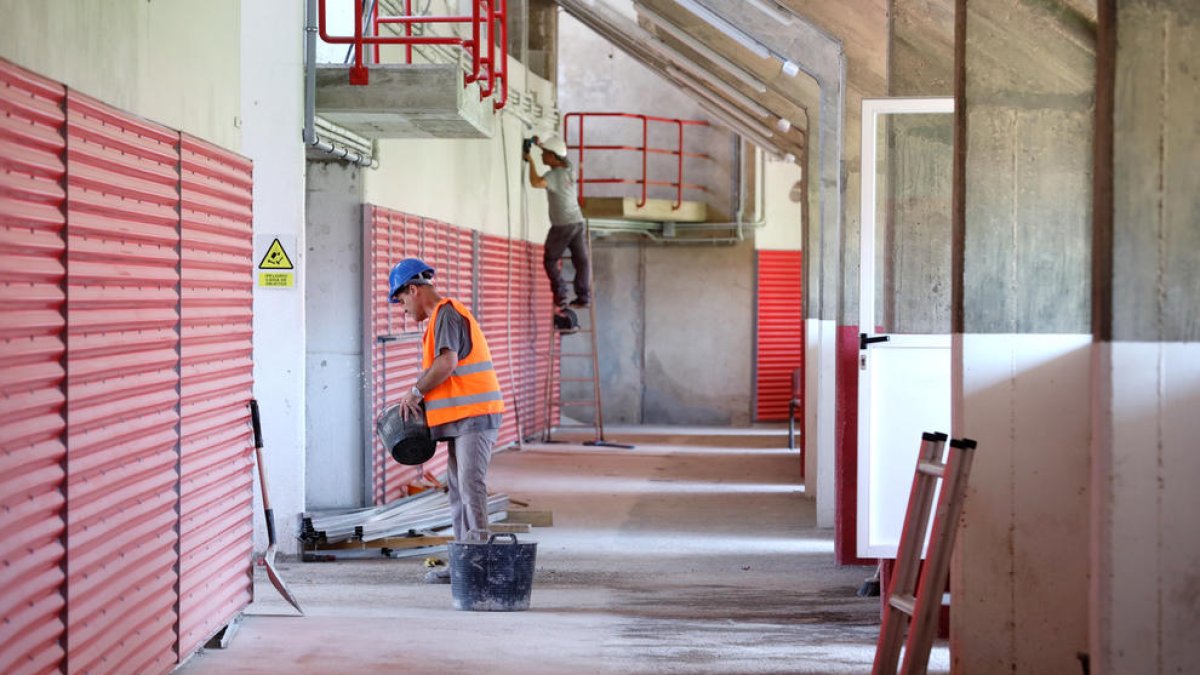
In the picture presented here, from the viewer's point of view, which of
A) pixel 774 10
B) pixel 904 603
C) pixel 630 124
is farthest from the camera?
pixel 630 124

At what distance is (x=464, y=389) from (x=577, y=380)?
1147 centimetres

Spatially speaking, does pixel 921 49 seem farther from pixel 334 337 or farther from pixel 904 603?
pixel 334 337

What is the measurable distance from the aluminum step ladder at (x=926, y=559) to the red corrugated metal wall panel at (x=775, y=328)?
16033 mm

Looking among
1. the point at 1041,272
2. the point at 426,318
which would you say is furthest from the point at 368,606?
the point at 1041,272

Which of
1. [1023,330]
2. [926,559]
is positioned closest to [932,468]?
[926,559]

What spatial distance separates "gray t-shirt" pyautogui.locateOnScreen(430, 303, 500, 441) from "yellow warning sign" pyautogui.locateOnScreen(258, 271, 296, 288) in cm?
153

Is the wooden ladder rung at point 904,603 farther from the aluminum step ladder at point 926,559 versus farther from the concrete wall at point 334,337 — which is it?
the concrete wall at point 334,337

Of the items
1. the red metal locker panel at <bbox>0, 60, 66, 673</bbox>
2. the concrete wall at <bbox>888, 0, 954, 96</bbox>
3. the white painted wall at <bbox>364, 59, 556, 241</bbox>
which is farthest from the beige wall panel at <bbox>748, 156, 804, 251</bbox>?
the red metal locker panel at <bbox>0, 60, 66, 673</bbox>

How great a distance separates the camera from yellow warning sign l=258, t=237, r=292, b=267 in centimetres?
945

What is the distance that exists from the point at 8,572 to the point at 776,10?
6887 mm

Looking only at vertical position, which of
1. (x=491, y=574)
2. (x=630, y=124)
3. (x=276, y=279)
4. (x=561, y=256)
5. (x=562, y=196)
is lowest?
(x=491, y=574)

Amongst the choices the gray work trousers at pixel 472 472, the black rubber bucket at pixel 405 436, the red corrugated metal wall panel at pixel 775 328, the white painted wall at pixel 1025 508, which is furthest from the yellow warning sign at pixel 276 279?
the red corrugated metal wall panel at pixel 775 328

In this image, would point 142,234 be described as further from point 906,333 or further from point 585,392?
point 585,392

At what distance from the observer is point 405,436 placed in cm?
834
